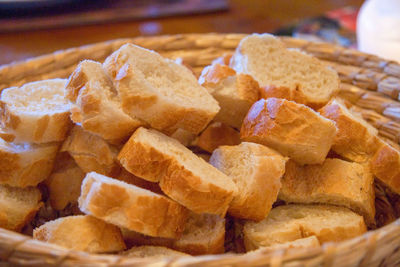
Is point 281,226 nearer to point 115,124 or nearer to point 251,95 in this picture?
point 251,95

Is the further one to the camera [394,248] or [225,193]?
[225,193]

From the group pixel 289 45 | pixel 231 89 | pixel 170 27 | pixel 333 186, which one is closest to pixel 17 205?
pixel 231 89

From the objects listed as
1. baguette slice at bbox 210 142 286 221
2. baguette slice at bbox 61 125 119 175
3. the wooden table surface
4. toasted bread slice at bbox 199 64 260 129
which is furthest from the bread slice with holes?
the wooden table surface

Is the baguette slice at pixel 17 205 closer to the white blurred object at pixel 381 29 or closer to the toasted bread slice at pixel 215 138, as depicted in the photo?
the toasted bread slice at pixel 215 138

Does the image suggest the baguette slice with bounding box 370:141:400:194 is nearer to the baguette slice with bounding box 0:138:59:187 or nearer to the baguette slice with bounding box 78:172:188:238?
the baguette slice with bounding box 78:172:188:238

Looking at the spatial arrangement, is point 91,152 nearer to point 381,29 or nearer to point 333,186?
point 333,186

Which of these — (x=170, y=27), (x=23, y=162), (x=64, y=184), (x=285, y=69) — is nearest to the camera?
(x=23, y=162)

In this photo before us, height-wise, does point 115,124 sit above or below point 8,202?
above

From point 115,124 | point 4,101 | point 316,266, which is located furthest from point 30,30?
point 316,266
